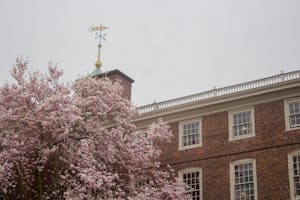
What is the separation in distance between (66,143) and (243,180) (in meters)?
9.00

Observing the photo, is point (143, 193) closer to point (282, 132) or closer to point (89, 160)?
point (89, 160)

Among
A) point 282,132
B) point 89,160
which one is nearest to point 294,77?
point 282,132

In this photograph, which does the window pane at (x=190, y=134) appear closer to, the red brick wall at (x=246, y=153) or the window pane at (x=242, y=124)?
the red brick wall at (x=246, y=153)

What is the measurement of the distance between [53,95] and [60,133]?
1640 millimetres

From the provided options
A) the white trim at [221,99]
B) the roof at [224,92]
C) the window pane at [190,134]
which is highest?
the roof at [224,92]

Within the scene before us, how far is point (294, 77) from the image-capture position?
2612 centimetres

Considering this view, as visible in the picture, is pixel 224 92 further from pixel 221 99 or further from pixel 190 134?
pixel 190 134

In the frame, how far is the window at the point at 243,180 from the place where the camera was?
82.3ft

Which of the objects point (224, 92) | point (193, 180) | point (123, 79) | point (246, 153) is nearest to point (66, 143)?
point (193, 180)

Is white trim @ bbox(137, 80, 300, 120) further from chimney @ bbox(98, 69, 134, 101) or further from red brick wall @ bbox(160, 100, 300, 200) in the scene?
chimney @ bbox(98, 69, 134, 101)

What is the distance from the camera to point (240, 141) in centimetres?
2622

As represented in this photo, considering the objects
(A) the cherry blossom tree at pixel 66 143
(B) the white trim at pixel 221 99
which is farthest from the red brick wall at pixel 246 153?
(A) the cherry blossom tree at pixel 66 143

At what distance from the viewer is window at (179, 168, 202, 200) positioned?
26.7 m

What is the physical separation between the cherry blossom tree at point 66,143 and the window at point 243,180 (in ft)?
13.6
